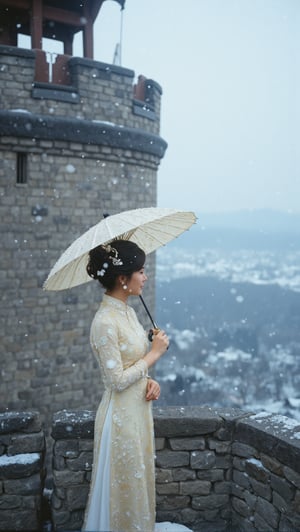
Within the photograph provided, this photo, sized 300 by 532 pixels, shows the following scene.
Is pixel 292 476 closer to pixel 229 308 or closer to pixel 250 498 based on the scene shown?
pixel 250 498

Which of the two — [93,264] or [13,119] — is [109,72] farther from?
[93,264]

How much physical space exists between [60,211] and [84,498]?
570cm

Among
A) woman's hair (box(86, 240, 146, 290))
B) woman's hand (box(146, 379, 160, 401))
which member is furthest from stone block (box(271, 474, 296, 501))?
woman's hair (box(86, 240, 146, 290))

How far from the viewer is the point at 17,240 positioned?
8344 mm

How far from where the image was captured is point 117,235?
2875 mm

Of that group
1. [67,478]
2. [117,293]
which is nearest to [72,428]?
[67,478]

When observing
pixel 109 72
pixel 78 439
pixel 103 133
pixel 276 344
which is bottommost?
pixel 276 344

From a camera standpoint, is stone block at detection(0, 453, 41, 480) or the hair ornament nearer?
the hair ornament

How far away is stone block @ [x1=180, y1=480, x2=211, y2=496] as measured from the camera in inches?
153

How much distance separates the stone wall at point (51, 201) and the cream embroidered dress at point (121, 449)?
564 cm

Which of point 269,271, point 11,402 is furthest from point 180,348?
point 269,271

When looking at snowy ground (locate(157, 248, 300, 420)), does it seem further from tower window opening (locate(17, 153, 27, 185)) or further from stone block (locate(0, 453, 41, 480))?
stone block (locate(0, 453, 41, 480))

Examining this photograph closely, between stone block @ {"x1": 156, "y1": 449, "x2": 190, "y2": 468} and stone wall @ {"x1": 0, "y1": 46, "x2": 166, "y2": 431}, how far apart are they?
506 centimetres

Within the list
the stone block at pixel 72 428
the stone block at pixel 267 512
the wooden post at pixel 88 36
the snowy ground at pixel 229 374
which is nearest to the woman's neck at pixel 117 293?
the stone block at pixel 72 428
